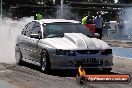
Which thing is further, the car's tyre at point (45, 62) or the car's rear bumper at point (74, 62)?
the car's tyre at point (45, 62)

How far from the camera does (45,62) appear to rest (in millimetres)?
11516

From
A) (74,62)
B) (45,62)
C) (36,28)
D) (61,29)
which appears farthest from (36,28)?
(74,62)

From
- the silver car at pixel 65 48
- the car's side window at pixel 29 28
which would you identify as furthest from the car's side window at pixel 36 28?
the car's side window at pixel 29 28

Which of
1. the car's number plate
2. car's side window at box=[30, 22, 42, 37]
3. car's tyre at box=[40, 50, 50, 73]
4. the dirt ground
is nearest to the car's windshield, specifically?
car's side window at box=[30, 22, 42, 37]

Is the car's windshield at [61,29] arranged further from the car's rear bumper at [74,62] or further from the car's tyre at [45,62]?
the car's rear bumper at [74,62]

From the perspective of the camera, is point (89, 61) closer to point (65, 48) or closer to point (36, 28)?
point (65, 48)

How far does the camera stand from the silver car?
11.1m

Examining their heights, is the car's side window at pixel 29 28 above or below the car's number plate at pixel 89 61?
above

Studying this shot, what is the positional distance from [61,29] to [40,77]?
2198 millimetres

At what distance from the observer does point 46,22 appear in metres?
12.8

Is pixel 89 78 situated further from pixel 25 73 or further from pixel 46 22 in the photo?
pixel 46 22

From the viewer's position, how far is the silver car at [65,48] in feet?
36.5

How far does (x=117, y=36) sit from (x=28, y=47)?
19821 millimetres

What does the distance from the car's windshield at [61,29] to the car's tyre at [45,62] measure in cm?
77
